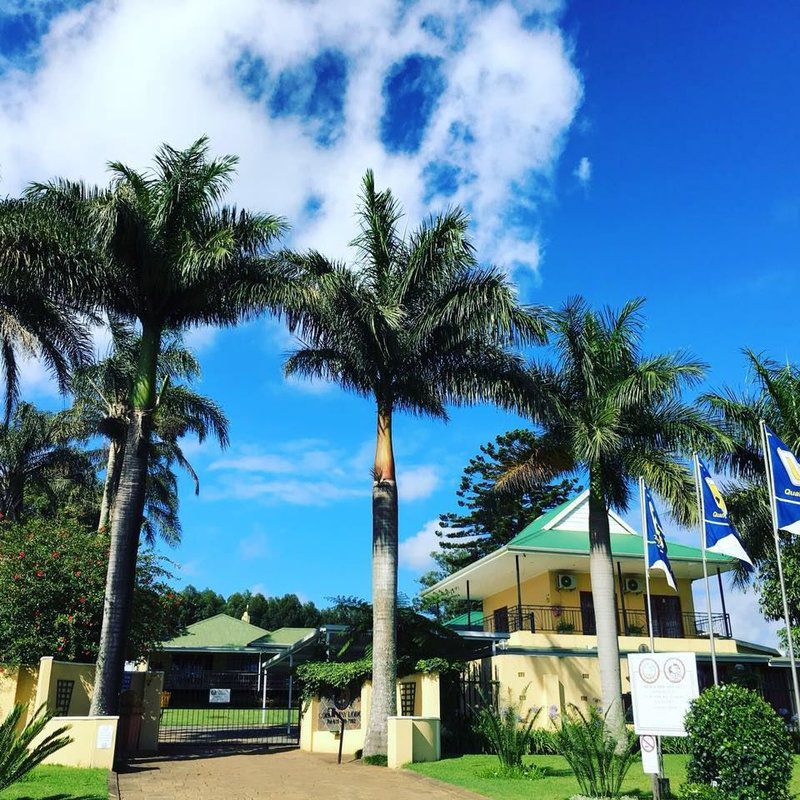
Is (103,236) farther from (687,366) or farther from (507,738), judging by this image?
(687,366)

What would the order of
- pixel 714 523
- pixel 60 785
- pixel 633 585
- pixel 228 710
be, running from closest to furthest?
pixel 60 785 → pixel 714 523 → pixel 633 585 → pixel 228 710

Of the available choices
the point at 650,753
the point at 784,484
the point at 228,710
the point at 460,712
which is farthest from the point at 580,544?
the point at 228,710

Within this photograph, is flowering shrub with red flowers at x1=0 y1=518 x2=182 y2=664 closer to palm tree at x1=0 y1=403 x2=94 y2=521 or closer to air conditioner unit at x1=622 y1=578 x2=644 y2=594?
palm tree at x1=0 y1=403 x2=94 y2=521

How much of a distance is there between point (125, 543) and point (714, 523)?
11967 mm

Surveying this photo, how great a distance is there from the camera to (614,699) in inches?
706

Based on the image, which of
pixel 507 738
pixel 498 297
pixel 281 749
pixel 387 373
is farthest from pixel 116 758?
pixel 498 297

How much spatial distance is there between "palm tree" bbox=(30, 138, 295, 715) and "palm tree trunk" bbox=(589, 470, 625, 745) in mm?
9457

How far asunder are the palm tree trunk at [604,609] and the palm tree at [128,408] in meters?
11.1

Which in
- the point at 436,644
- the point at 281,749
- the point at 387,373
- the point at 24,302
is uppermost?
the point at 24,302

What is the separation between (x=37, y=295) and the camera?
17.8m

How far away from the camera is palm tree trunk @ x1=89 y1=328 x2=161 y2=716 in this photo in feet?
50.7

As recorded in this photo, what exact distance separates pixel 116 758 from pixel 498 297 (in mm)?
12332

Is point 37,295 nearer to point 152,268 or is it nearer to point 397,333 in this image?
point 152,268

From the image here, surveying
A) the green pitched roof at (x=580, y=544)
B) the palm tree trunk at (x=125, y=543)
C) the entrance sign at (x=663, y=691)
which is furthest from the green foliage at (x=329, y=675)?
the entrance sign at (x=663, y=691)
